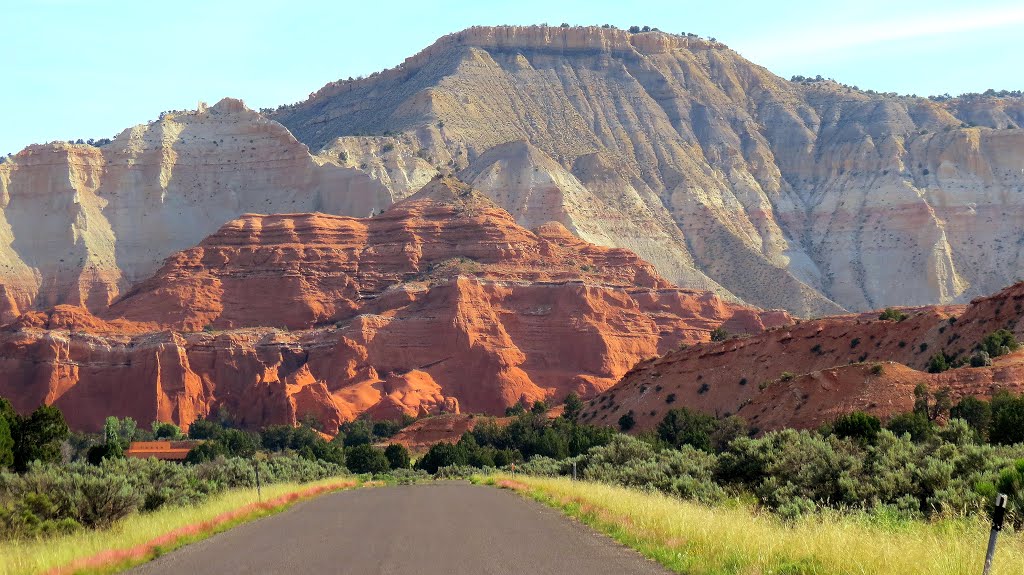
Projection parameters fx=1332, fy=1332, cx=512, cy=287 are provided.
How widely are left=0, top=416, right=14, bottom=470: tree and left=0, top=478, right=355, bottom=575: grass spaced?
11.4 m

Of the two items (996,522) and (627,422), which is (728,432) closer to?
(627,422)

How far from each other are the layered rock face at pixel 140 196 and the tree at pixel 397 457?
66.4 m

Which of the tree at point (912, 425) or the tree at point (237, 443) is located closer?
the tree at point (912, 425)

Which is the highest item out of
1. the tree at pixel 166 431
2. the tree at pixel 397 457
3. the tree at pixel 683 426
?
the tree at pixel 683 426

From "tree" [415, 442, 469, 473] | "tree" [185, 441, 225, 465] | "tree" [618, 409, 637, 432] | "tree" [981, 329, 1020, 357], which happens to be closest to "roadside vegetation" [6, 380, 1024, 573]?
"tree" [981, 329, 1020, 357]

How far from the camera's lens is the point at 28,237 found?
497 ft

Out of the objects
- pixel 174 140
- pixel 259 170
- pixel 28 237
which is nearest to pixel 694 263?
pixel 259 170

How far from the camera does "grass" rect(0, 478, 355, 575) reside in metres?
21.7

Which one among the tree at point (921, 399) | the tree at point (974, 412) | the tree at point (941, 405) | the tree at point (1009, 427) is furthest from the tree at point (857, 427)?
the tree at point (941, 405)

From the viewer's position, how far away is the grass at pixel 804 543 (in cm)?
1631

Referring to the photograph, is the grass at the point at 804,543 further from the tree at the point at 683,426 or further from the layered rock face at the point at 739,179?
the layered rock face at the point at 739,179

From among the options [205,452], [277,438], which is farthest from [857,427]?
[277,438]

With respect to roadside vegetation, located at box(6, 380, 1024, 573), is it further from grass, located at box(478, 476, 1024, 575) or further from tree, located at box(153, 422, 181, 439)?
tree, located at box(153, 422, 181, 439)

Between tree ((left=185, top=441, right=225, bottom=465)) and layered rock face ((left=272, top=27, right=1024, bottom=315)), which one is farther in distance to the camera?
layered rock face ((left=272, top=27, right=1024, bottom=315))
